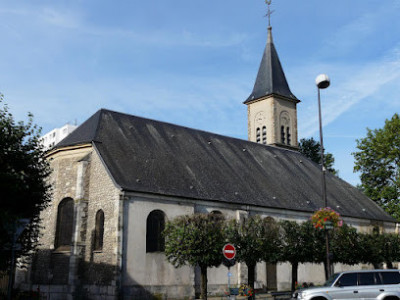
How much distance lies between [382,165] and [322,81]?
26924mm

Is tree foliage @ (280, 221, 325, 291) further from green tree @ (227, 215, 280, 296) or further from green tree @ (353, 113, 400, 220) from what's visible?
green tree @ (353, 113, 400, 220)

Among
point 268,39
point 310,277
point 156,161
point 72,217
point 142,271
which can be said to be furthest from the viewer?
point 268,39

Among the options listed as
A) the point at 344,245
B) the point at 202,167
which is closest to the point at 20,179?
the point at 202,167

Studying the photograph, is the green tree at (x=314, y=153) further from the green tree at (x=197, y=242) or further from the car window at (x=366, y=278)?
the car window at (x=366, y=278)

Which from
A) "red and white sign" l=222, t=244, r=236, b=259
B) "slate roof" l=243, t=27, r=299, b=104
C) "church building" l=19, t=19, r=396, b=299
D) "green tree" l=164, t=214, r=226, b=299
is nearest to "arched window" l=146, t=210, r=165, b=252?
"church building" l=19, t=19, r=396, b=299

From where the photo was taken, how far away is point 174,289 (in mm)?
23766

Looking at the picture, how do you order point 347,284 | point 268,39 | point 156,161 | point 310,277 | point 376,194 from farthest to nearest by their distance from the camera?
1. point 268,39
2. point 376,194
3. point 310,277
4. point 156,161
5. point 347,284

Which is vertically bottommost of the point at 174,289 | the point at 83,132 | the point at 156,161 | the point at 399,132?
the point at 174,289

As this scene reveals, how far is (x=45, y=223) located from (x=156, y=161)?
7516 mm

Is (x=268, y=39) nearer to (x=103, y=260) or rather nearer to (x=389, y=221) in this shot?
(x=389, y=221)

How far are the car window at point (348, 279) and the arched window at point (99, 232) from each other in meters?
13.4

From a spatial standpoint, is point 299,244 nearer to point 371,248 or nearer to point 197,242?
point 371,248

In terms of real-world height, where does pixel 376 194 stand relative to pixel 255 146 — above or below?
below

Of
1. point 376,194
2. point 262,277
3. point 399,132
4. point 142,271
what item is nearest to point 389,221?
point 376,194
